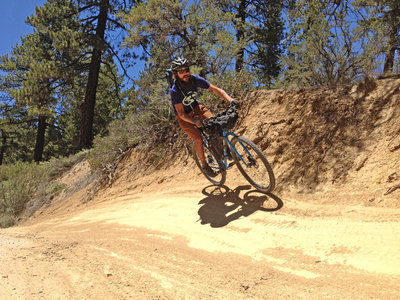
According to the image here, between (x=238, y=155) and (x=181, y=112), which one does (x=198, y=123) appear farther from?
(x=238, y=155)

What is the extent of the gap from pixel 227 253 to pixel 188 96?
279cm

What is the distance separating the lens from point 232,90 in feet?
25.6

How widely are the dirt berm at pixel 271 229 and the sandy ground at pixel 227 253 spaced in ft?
0.05

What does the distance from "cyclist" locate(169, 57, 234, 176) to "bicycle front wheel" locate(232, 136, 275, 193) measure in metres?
0.72

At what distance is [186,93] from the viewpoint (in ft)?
17.1

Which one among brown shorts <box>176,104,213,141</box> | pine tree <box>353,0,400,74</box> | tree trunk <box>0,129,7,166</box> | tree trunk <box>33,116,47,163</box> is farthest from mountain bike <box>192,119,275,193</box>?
tree trunk <box>0,129,7,166</box>

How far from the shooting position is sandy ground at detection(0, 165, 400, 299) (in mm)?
2602

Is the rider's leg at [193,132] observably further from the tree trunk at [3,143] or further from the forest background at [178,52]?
the tree trunk at [3,143]

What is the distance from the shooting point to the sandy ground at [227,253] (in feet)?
8.54

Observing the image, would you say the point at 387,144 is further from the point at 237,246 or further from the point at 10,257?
the point at 10,257

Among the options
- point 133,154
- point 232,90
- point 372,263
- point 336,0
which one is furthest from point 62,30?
point 372,263

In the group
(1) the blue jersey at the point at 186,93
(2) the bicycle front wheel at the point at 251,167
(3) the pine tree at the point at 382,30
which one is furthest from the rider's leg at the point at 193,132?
(3) the pine tree at the point at 382,30

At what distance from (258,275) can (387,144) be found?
9.71ft

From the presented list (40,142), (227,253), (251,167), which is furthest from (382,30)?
(40,142)
